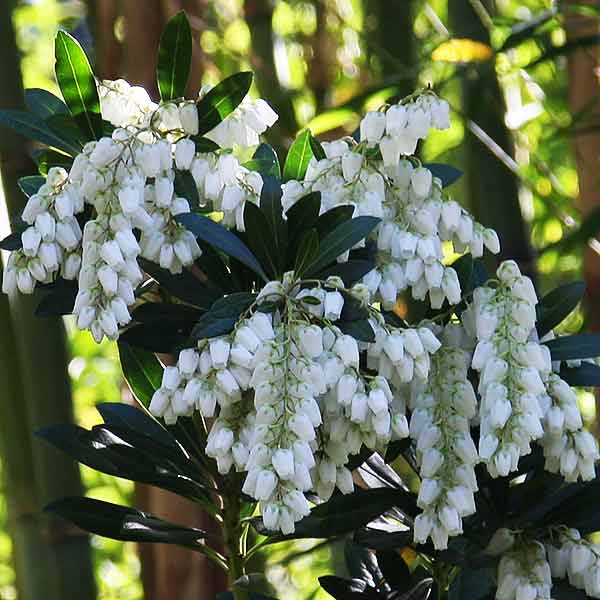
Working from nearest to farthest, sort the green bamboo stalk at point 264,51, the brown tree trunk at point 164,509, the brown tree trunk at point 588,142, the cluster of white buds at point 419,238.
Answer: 1. the cluster of white buds at point 419,238
2. the brown tree trunk at point 164,509
3. the brown tree trunk at point 588,142
4. the green bamboo stalk at point 264,51

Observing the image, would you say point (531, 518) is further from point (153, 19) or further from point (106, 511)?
point (153, 19)

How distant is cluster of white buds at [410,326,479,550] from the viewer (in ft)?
2.53

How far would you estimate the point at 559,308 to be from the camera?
0.88m

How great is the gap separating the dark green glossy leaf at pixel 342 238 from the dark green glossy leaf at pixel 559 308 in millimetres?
181

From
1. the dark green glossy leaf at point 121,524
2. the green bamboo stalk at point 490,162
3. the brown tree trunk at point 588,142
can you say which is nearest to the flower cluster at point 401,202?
the dark green glossy leaf at point 121,524

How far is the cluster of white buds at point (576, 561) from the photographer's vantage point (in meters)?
0.84

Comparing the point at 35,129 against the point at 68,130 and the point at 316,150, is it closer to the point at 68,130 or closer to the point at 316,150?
the point at 68,130

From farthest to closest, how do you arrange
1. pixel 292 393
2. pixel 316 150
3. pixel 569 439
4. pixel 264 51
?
pixel 264 51 → pixel 316 150 → pixel 569 439 → pixel 292 393

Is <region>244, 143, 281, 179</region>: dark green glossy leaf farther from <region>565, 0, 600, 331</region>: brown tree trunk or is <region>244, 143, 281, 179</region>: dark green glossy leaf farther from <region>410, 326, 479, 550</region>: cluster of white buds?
<region>565, 0, 600, 331</region>: brown tree trunk

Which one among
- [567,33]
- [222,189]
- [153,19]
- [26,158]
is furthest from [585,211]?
[222,189]

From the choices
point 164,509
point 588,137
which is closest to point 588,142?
point 588,137

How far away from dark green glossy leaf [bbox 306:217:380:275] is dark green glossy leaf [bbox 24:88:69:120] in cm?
23

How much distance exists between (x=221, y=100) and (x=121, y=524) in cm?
31

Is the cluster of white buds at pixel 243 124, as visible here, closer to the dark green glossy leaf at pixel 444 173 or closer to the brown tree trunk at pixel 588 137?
the dark green glossy leaf at pixel 444 173
